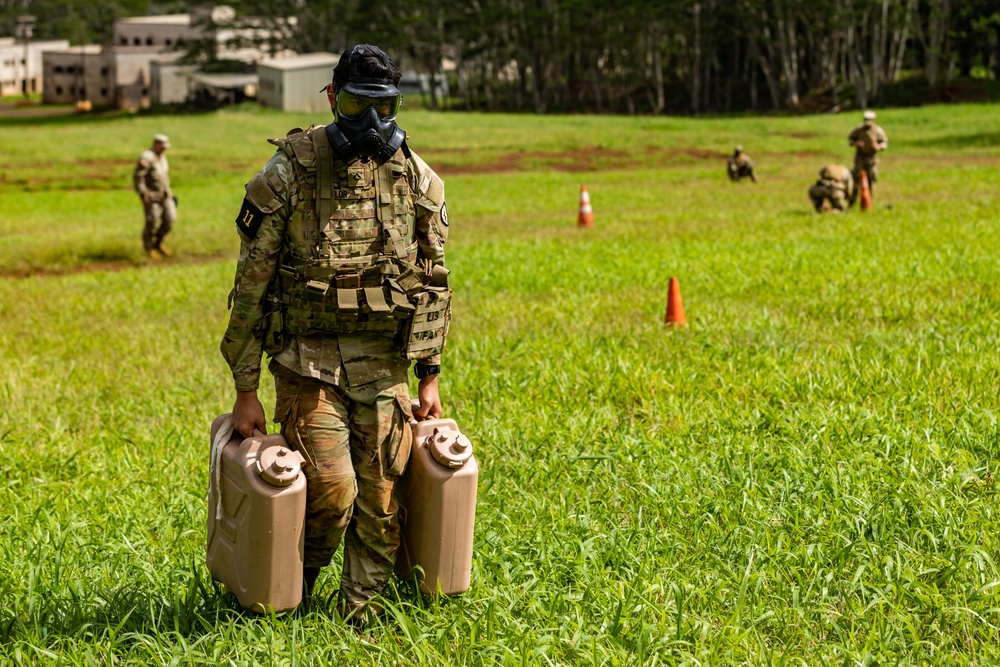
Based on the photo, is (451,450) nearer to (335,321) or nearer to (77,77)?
(335,321)

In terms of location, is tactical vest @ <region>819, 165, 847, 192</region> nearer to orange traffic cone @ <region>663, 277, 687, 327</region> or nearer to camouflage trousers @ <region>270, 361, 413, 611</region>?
orange traffic cone @ <region>663, 277, 687, 327</region>

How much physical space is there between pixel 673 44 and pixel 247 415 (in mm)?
76589

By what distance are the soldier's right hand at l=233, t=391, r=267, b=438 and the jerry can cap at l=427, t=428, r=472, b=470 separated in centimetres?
59

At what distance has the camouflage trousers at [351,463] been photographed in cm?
400

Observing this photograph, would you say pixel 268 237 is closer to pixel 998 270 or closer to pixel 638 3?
pixel 998 270

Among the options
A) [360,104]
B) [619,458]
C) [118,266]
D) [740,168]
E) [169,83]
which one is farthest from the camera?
[169,83]

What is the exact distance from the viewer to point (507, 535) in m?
5.10

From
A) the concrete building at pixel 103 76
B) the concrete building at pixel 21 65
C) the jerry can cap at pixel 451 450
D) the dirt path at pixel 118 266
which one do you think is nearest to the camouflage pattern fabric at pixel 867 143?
the dirt path at pixel 118 266

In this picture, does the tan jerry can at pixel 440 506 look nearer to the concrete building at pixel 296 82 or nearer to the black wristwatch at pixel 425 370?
the black wristwatch at pixel 425 370

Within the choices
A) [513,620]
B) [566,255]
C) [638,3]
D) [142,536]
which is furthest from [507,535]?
[638,3]

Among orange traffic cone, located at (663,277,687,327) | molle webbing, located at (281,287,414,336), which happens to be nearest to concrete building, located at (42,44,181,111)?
orange traffic cone, located at (663,277,687,327)

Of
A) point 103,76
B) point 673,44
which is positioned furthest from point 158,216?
point 103,76

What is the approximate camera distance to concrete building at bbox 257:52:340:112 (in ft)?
231

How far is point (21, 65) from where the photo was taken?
4370 inches
